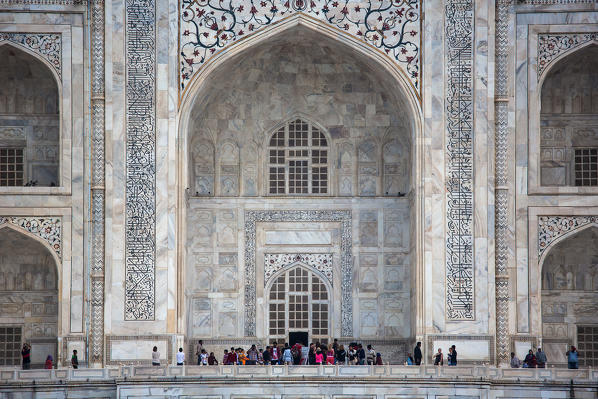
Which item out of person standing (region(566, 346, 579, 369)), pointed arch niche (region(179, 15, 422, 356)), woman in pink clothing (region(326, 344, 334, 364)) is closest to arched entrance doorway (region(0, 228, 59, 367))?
pointed arch niche (region(179, 15, 422, 356))

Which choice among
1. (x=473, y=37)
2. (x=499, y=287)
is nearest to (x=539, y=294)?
(x=499, y=287)

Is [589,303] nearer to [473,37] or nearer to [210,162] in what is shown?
[473,37]

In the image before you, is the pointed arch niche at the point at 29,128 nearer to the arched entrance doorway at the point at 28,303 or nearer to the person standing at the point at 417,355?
the arched entrance doorway at the point at 28,303

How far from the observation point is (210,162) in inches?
1282

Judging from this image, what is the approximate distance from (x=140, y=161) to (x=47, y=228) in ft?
7.86

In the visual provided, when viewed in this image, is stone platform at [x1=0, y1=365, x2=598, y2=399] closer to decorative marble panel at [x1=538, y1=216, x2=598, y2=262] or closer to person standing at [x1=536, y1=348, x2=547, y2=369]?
person standing at [x1=536, y1=348, x2=547, y2=369]

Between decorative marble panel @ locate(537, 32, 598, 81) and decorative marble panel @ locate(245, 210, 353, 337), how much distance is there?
560 cm

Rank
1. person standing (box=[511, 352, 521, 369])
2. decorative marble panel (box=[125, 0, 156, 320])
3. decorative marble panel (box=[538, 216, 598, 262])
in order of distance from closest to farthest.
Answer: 1. person standing (box=[511, 352, 521, 369])
2. decorative marble panel (box=[125, 0, 156, 320])
3. decorative marble panel (box=[538, 216, 598, 262])

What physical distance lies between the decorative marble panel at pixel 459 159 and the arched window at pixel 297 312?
3.52 m

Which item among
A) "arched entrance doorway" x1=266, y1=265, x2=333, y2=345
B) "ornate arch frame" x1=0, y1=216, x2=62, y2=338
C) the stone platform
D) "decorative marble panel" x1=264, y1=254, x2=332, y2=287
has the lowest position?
the stone platform

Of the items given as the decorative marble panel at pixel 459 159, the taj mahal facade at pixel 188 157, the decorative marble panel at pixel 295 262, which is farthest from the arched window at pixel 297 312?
the decorative marble panel at pixel 459 159

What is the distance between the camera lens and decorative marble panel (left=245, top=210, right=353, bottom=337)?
105ft

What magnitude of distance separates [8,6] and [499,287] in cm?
1186

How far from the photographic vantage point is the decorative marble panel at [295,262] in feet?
106
